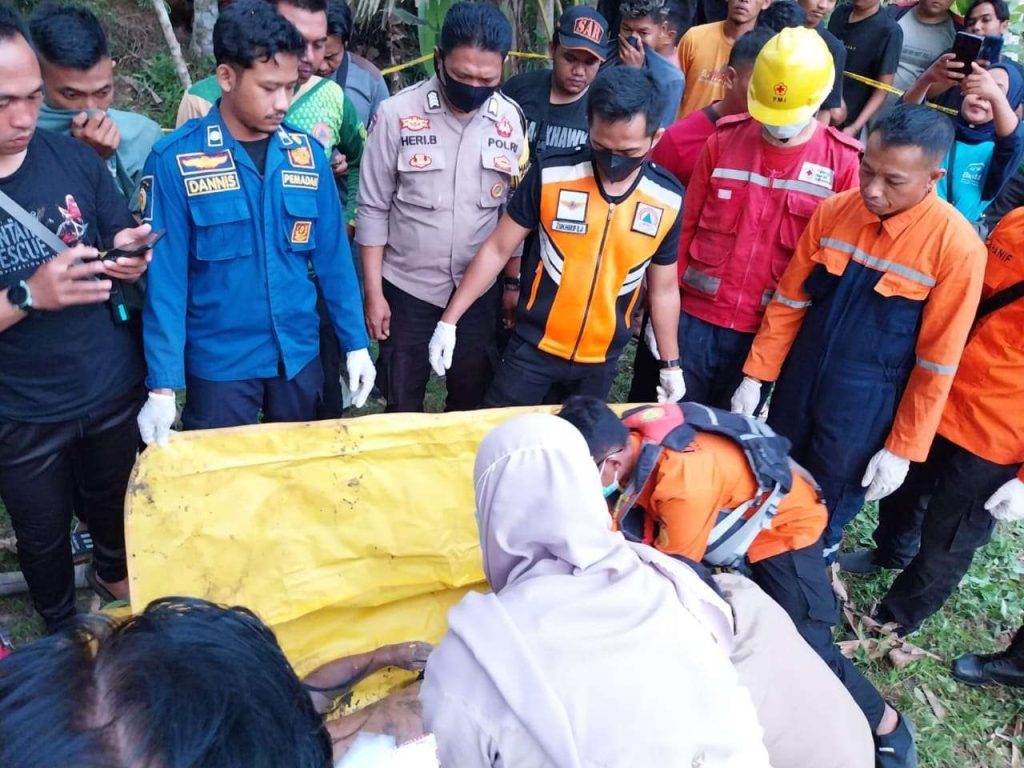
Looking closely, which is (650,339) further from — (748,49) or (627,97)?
(748,49)

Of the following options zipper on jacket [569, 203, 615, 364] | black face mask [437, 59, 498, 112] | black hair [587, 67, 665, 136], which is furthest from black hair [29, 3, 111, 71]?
zipper on jacket [569, 203, 615, 364]

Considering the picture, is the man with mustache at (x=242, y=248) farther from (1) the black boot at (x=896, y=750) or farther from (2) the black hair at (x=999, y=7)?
(2) the black hair at (x=999, y=7)

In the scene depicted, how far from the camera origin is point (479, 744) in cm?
127

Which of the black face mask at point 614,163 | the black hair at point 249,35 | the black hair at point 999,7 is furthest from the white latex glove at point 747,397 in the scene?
the black hair at point 999,7

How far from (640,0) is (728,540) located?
8.94 ft

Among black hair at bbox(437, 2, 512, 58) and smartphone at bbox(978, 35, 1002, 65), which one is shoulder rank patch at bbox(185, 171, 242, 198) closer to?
black hair at bbox(437, 2, 512, 58)

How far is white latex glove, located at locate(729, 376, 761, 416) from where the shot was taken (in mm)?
2955

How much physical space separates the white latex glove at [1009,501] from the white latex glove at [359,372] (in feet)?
7.11

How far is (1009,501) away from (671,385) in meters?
1.20

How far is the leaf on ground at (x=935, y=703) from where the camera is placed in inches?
107

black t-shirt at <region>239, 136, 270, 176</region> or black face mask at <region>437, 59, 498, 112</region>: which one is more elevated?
black face mask at <region>437, 59, 498, 112</region>

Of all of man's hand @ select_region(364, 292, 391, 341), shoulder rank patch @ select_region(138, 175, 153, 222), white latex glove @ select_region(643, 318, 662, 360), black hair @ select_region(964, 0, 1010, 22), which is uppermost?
black hair @ select_region(964, 0, 1010, 22)

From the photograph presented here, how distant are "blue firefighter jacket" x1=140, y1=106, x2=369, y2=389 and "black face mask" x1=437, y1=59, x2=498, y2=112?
628mm

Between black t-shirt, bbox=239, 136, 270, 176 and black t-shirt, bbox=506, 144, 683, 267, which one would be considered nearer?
black t-shirt, bbox=239, 136, 270, 176
